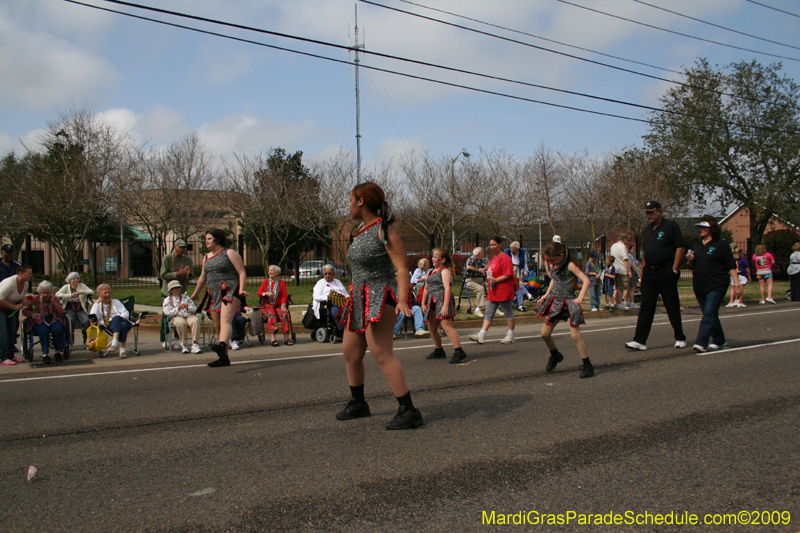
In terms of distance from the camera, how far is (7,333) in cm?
875

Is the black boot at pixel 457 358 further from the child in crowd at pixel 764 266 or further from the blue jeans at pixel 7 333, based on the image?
the child in crowd at pixel 764 266

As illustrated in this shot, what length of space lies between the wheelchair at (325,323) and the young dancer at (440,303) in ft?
8.27

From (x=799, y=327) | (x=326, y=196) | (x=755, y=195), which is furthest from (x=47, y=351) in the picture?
(x=755, y=195)

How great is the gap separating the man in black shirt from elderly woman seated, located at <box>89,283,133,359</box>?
795 cm

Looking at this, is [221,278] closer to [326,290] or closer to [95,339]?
[95,339]

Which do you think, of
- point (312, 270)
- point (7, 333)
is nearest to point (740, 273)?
point (7, 333)

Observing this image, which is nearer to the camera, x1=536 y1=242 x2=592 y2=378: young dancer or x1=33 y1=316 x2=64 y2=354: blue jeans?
x1=536 y1=242 x2=592 y2=378: young dancer

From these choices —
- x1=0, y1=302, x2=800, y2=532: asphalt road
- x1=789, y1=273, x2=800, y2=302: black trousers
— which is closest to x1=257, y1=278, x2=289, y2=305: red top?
x1=0, y1=302, x2=800, y2=532: asphalt road

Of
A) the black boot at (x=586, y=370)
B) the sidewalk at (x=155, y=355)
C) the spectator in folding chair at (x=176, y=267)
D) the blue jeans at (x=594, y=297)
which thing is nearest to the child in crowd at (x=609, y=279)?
the blue jeans at (x=594, y=297)

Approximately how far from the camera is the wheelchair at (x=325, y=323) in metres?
10.8

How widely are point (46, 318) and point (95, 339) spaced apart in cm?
76

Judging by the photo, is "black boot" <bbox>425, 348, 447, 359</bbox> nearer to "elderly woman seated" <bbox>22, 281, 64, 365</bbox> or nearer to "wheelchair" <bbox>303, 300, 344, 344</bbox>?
"wheelchair" <bbox>303, 300, 344, 344</bbox>

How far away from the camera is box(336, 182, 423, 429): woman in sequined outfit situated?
4.57 m

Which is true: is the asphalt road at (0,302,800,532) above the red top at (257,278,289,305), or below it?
below
